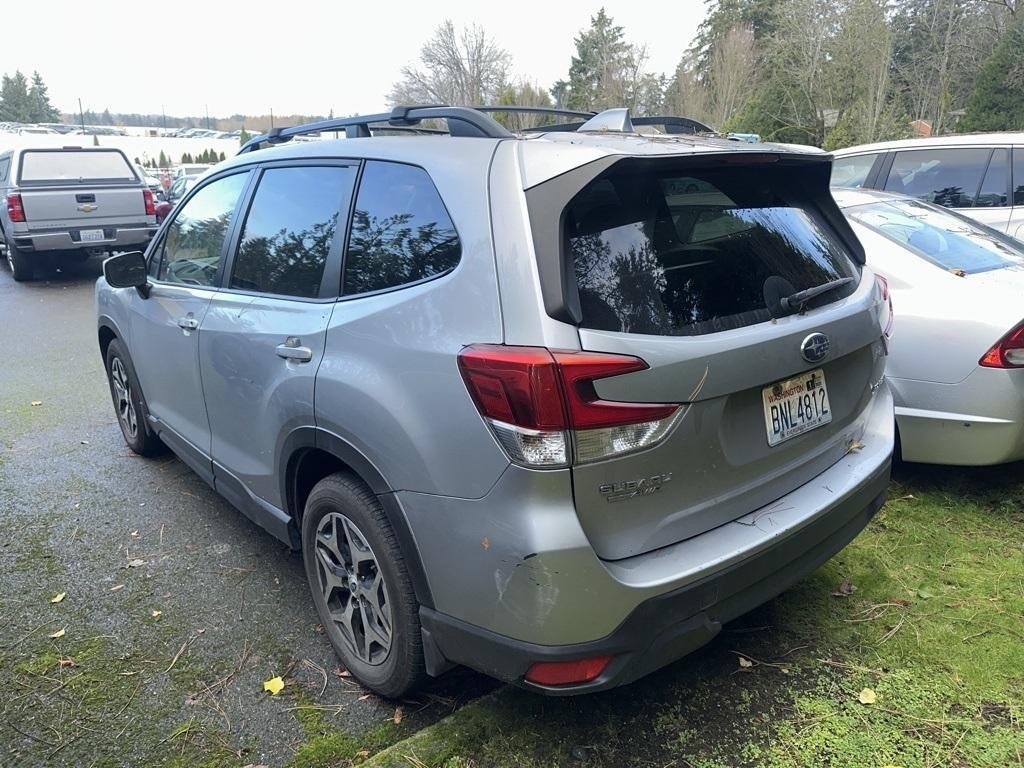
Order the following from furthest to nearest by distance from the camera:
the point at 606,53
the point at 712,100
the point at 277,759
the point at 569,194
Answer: the point at 606,53 → the point at 712,100 → the point at 277,759 → the point at 569,194

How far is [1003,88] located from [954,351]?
2014cm

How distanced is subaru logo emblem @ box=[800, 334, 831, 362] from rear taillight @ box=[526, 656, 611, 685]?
1042mm

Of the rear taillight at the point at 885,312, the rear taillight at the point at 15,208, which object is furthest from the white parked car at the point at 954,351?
the rear taillight at the point at 15,208

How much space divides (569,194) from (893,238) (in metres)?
2.73

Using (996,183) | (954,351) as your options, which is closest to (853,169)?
(996,183)

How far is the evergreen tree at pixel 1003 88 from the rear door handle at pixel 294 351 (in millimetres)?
21333

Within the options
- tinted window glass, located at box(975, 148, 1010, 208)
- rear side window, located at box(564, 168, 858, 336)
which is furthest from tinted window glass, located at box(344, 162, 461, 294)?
tinted window glass, located at box(975, 148, 1010, 208)

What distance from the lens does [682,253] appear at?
6.92 feet

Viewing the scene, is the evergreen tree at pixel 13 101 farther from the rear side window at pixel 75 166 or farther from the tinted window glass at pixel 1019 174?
the tinted window glass at pixel 1019 174

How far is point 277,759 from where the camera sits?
2.29 m

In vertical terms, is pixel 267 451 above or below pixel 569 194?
below

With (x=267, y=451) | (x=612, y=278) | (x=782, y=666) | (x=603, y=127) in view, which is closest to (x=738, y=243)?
(x=612, y=278)

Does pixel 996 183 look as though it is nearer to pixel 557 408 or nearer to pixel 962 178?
pixel 962 178

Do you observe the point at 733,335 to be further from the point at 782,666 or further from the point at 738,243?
the point at 782,666
